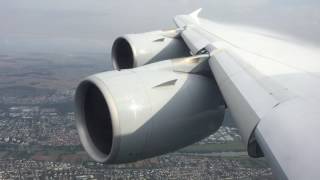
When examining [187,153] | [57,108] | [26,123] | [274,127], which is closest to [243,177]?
[187,153]

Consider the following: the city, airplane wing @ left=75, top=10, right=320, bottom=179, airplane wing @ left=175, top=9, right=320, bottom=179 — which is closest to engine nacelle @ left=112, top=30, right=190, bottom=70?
airplane wing @ left=175, top=9, right=320, bottom=179

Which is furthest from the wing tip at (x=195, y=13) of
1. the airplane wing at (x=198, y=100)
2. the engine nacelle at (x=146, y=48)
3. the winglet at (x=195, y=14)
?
the airplane wing at (x=198, y=100)

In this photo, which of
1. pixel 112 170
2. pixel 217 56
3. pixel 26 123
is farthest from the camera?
pixel 26 123

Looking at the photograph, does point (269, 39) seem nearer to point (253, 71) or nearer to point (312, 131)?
point (253, 71)

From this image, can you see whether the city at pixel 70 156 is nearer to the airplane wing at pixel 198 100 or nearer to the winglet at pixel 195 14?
the winglet at pixel 195 14

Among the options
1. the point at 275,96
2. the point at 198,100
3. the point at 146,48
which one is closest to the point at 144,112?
the point at 198,100

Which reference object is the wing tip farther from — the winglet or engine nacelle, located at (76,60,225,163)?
engine nacelle, located at (76,60,225,163)
